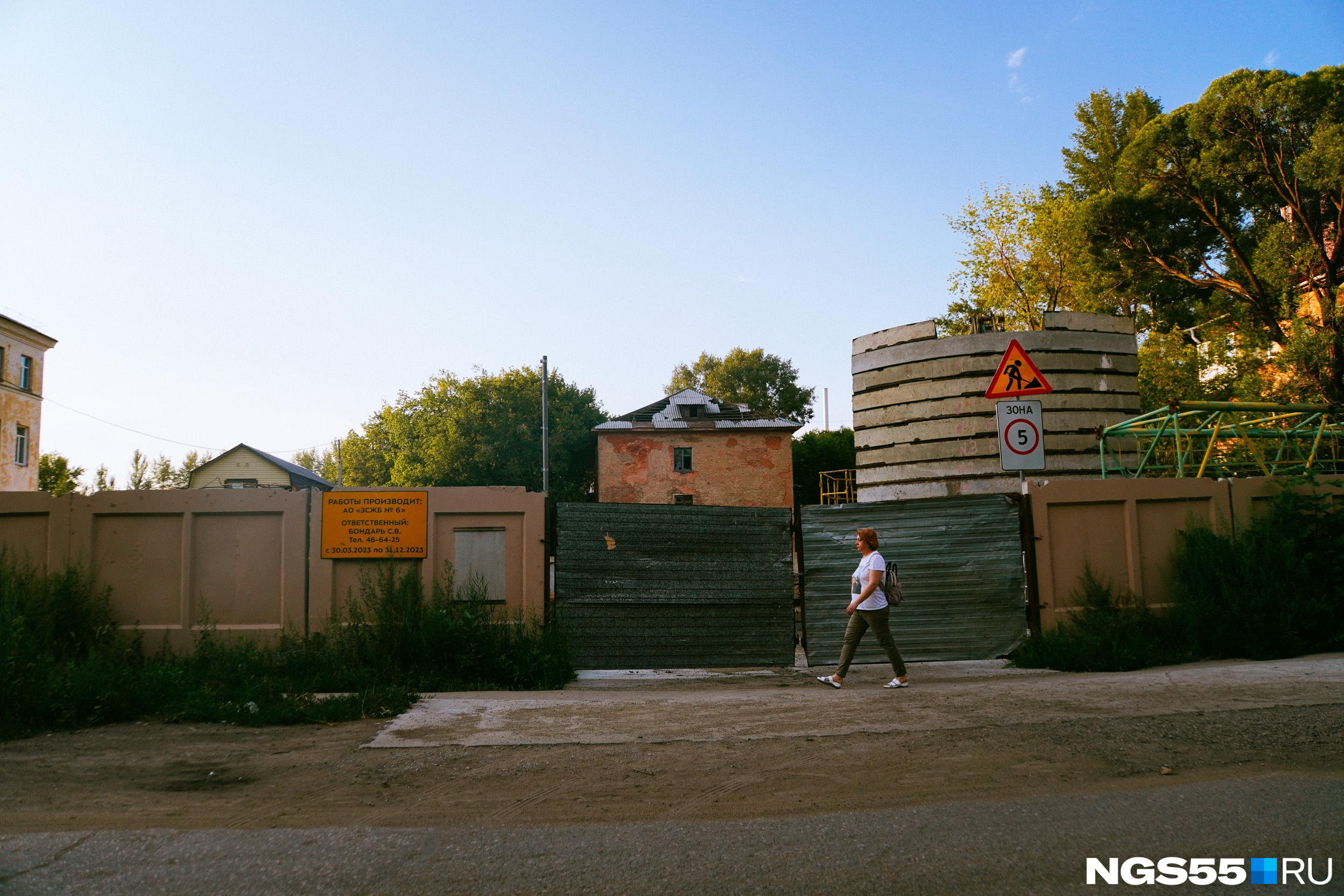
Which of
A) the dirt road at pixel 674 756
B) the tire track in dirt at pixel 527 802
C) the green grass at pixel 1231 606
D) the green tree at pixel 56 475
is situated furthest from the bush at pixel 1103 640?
the green tree at pixel 56 475

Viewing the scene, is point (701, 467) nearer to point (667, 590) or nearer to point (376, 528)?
point (667, 590)

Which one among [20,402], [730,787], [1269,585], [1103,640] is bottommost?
[730,787]

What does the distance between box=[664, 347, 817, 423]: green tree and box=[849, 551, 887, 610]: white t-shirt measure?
6100 cm

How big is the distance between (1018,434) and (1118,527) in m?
1.81

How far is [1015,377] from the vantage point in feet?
32.8

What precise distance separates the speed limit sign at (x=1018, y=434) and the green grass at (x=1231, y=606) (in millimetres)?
1635

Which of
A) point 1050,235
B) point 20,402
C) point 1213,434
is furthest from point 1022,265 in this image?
point 20,402

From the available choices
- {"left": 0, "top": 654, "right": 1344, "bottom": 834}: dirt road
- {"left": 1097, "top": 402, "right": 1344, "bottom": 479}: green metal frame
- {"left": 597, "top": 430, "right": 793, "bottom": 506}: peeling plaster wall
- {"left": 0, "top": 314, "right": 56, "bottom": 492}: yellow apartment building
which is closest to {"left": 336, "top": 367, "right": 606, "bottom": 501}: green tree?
{"left": 597, "top": 430, "right": 793, "bottom": 506}: peeling plaster wall

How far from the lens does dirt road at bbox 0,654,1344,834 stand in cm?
478

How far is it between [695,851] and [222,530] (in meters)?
7.82

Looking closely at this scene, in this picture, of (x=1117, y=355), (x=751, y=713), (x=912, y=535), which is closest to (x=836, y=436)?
(x=1117, y=355)

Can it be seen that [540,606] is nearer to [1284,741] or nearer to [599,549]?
[599,549]

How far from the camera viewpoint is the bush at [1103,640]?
9102 mm

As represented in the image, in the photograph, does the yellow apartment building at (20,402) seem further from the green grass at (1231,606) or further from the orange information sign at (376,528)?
the green grass at (1231,606)
